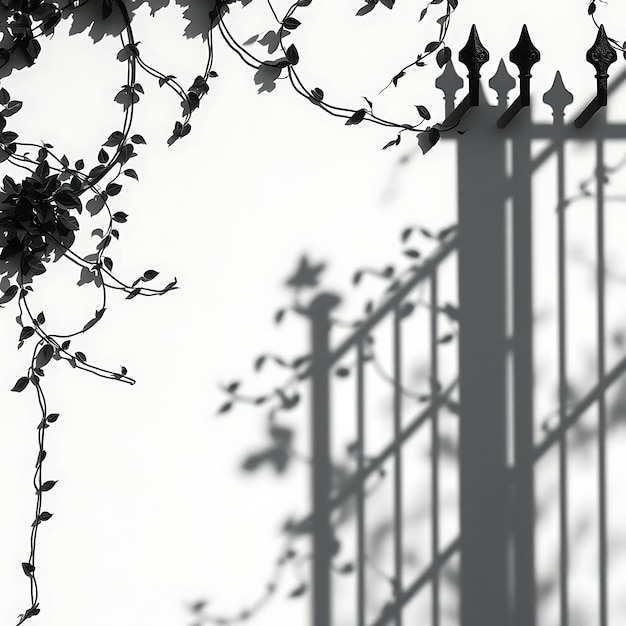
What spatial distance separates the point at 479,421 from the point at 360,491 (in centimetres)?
38

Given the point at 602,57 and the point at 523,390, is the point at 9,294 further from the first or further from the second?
the point at 602,57

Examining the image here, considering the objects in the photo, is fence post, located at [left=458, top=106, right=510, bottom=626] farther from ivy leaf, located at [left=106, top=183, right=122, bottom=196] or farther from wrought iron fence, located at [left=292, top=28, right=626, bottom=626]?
ivy leaf, located at [left=106, top=183, right=122, bottom=196]

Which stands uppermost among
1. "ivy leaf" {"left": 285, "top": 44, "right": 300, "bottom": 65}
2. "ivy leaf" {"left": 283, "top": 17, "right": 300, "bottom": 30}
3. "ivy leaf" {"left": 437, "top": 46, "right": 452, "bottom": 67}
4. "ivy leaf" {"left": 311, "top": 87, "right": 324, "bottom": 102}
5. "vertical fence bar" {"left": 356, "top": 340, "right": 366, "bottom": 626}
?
"ivy leaf" {"left": 283, "top": 17, "right": 300, "bottom": 30}

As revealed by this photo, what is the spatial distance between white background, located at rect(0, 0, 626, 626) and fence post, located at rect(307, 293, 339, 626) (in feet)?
0.13

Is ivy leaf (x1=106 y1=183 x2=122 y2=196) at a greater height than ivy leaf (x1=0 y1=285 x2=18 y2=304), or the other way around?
ivy leaf (x1=106 y1=183 x2=122 y2=196)

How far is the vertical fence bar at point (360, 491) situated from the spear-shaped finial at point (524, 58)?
79 cm

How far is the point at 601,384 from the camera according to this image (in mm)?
2287

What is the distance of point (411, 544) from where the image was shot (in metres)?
2.25

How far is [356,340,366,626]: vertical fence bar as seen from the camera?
2.23 meters

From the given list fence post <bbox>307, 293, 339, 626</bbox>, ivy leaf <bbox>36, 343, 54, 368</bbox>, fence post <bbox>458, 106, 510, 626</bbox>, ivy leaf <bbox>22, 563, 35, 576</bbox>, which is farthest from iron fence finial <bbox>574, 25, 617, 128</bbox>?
ivy leaf <bbox>22, 563, 35, 576</bbox>

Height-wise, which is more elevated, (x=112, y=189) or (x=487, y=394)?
(x=112, y=189)

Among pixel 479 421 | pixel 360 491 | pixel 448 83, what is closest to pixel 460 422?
pixel 479 421

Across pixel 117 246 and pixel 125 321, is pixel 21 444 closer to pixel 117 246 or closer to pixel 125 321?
pixel 125 321

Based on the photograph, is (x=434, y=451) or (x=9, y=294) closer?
(x=9, y=294)
